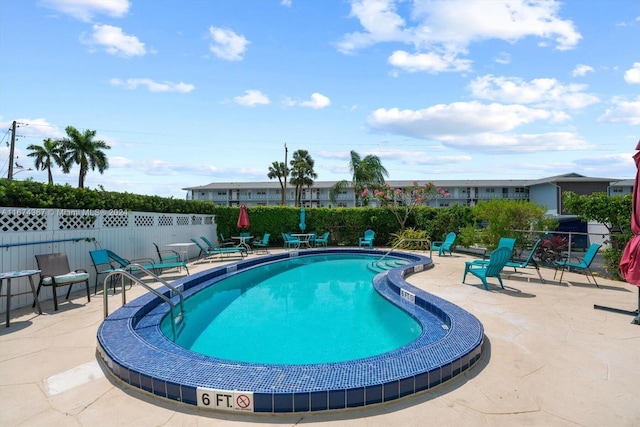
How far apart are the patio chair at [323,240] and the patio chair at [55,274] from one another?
11890 mm

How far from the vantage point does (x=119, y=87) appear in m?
11.9

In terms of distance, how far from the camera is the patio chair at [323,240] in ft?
57.9

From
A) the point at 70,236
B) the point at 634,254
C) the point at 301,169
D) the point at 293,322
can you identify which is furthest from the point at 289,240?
the point at 301,169

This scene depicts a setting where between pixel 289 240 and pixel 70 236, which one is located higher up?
pixel 70 236

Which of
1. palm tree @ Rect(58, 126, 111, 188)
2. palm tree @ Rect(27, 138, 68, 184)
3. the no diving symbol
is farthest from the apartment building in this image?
the no diving symbol

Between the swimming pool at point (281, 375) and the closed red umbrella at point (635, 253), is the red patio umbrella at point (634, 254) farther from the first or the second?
the swimming pool at point (281, 375)

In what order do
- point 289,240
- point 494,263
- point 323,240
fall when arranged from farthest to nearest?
point 323,240 → point 289,240 → point 494,263

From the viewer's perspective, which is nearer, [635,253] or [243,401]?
[243,401]

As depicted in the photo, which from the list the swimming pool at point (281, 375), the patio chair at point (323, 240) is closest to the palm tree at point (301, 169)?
the patio chair at point (323, 240)

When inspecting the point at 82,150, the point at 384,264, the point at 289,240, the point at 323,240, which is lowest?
the point at 384,264

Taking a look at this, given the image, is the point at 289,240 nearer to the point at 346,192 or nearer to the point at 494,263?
the point at 494,263

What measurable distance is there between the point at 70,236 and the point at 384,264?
9.44 metres

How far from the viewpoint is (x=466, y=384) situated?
3395 millimetres

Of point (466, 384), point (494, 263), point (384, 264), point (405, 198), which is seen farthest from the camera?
point (405, 198)
